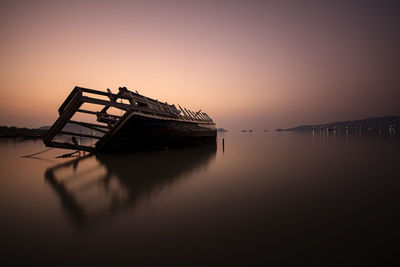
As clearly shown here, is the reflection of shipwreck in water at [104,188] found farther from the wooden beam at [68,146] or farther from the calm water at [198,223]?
the wooden beam at [68,146]

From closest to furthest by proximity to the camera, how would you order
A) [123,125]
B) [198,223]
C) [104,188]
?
[198,223]
[104,188]
[123,125]

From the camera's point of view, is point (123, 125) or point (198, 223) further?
point (123, 125)

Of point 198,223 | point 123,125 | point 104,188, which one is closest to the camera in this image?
point 198,223

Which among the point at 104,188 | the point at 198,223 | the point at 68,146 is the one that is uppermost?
the point at 68,146

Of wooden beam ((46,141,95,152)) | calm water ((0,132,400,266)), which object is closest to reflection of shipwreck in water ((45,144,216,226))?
calm water ((0,132,400,266))

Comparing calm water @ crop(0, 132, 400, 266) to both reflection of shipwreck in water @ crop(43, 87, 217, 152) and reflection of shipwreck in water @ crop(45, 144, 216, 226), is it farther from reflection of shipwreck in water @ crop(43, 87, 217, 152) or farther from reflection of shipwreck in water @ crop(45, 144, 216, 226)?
reflection of shipwreck in water @ crop(43, 87, 217, 152)

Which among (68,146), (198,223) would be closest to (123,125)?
(68,146)

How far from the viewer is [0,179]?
19.5ft

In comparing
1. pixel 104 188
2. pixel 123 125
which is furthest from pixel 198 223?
pixel 123 125

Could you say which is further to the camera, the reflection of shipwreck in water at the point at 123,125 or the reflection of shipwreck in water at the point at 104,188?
the reflection of shipwreck in water at the point at 123,125

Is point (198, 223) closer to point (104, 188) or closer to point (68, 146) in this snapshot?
point (104, 188)

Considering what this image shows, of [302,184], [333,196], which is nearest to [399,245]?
[333,196]

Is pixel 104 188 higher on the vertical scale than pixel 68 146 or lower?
lower

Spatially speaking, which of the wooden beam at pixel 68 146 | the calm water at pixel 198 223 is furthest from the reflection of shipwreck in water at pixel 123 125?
the calm water at pixel 198 223
